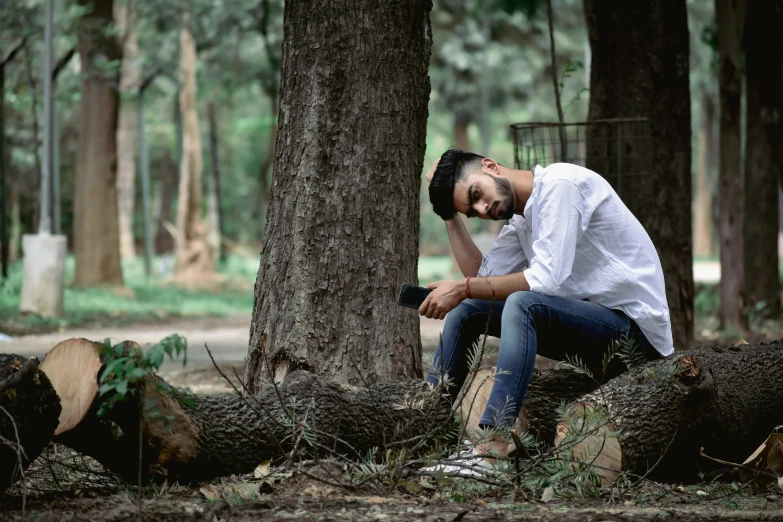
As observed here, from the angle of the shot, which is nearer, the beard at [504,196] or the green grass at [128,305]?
the beard at [504,196]

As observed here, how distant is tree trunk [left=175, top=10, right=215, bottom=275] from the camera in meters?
22.9

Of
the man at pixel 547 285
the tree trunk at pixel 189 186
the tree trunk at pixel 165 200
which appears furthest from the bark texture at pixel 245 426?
the tree trunk at pixel 165 200

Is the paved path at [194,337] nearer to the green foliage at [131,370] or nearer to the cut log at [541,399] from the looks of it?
the cut log at [541,399]

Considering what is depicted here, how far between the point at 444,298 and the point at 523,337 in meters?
0.39

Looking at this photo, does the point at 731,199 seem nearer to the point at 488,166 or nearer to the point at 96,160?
the point at 488,166

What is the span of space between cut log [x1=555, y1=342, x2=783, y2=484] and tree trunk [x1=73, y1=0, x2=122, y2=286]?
15.7 m

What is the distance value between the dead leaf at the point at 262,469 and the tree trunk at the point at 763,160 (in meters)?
9.71

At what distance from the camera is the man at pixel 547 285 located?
4242 mm

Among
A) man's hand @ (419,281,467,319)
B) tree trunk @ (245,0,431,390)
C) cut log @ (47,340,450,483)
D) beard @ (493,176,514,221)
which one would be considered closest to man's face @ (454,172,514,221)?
beard @ (493,176,514,221)

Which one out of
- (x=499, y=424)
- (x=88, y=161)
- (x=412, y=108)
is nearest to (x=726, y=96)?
(x=412, y=108)

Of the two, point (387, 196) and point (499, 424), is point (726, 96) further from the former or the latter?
point (499, 424)

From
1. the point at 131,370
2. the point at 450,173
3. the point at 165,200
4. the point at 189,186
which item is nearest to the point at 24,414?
the point at 131,370

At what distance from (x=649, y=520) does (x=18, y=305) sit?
1311 cm

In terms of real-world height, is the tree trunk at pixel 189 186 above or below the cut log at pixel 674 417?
above
